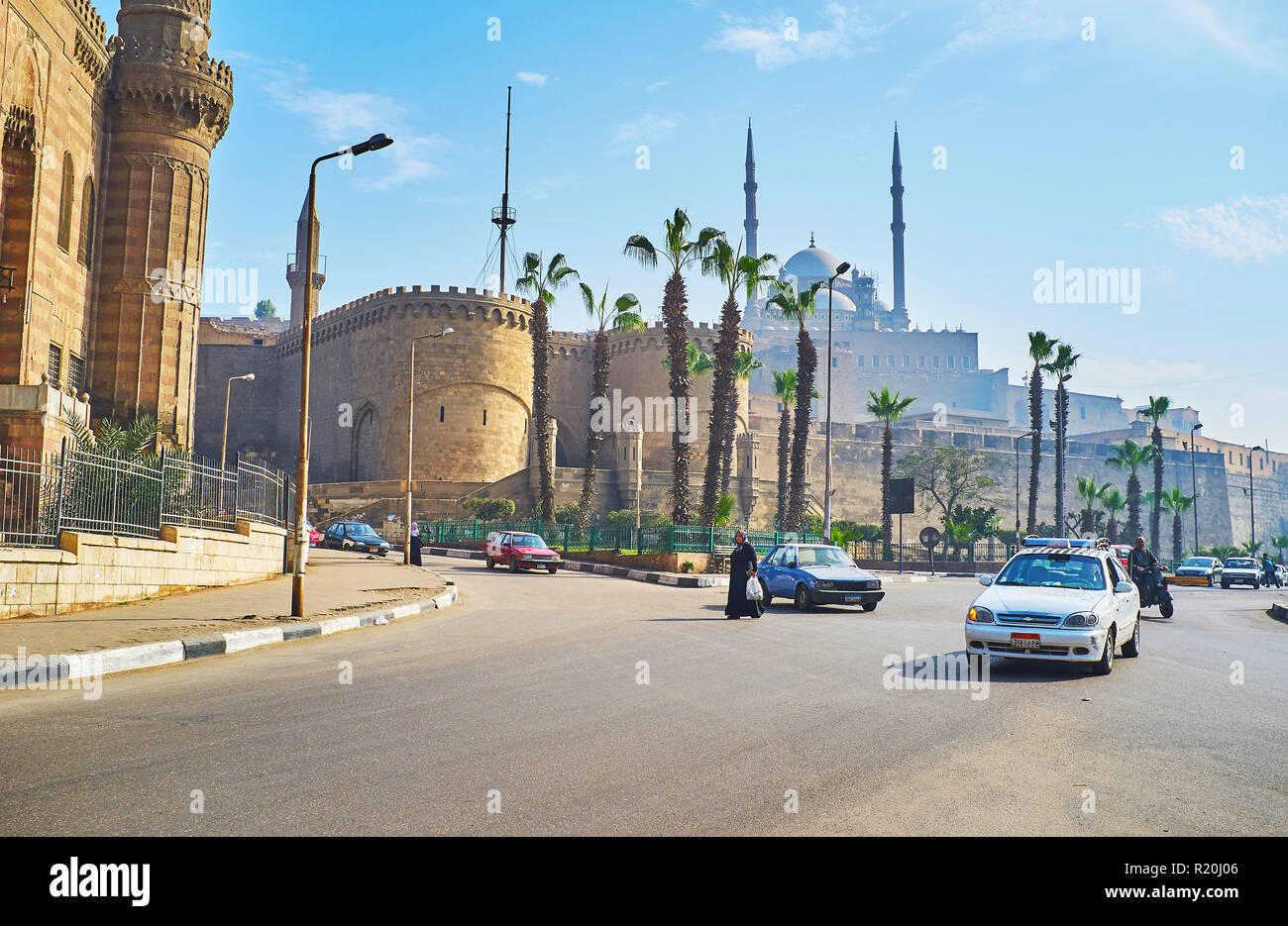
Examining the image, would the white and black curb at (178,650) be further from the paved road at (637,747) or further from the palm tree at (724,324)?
the palm tree at (724,324)

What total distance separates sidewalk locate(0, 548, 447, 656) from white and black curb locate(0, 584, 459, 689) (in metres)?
0.23

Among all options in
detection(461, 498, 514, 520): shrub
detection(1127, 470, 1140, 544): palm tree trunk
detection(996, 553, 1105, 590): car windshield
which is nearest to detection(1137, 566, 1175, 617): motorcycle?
detection(996, 553, 1105, 590): car windshield

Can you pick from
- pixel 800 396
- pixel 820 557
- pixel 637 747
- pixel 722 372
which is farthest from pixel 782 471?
pixel 637 747

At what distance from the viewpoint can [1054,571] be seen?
11.1 m

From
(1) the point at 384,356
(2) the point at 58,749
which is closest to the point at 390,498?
(1) the point at 384,356

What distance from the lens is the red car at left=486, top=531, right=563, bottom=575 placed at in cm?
2942

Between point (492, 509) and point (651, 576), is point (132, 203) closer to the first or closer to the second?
point (651, 576)

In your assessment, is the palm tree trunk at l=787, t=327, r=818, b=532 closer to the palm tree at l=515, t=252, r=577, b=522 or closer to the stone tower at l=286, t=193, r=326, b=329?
the palm tree at l=515, t=252, r=577, b=522

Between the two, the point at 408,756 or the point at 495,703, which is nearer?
the point at 408,756

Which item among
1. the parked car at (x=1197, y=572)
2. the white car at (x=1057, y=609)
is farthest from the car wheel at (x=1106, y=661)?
the parked car at (x=1197, y=572)

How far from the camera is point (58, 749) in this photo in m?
5.55

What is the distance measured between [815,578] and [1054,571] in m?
7.69
